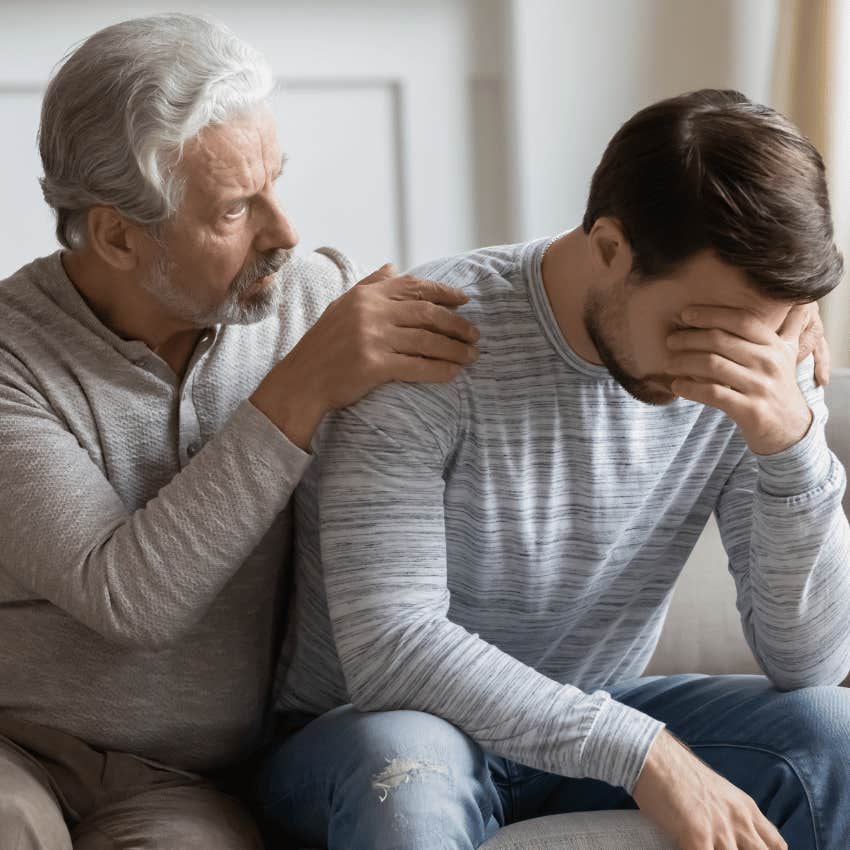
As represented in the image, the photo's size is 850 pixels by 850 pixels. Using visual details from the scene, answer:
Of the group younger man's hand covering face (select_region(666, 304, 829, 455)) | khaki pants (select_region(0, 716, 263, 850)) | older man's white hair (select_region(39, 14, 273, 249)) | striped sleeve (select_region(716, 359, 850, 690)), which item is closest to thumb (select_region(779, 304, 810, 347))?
younger man's hand covering face (select_region(666, 304, 829, 455))

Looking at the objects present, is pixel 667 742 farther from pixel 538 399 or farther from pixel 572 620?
pixel 538 399

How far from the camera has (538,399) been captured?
1.47 metres

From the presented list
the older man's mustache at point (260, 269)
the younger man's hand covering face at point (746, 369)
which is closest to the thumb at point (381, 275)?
the older man's mustache at point (260, 269)

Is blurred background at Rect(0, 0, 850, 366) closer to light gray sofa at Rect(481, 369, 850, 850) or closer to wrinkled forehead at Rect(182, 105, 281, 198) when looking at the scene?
light gray sofa at Rect(481, 369, 850, 850)

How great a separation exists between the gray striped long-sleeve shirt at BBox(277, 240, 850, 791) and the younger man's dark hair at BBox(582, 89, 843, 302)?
0.20 meters

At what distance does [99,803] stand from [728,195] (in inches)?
37.6

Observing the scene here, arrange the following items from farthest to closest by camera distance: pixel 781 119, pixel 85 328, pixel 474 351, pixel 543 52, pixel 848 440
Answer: pixel 543 52 < pixel 848 440 < pixel 85 328 < pixel 474 351 < pixel 781 119

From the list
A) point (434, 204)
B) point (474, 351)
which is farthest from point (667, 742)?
point (434, 204)

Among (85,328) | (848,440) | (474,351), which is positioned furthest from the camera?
(848,440)

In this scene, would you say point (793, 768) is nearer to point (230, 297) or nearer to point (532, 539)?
point (532, 539)

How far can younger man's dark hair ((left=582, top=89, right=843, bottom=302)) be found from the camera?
1.25 m

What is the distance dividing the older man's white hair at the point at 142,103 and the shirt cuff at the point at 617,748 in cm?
73

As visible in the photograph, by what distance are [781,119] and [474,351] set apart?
0.39m

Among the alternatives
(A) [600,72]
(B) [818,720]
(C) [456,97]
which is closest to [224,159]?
(B) [818,720]
